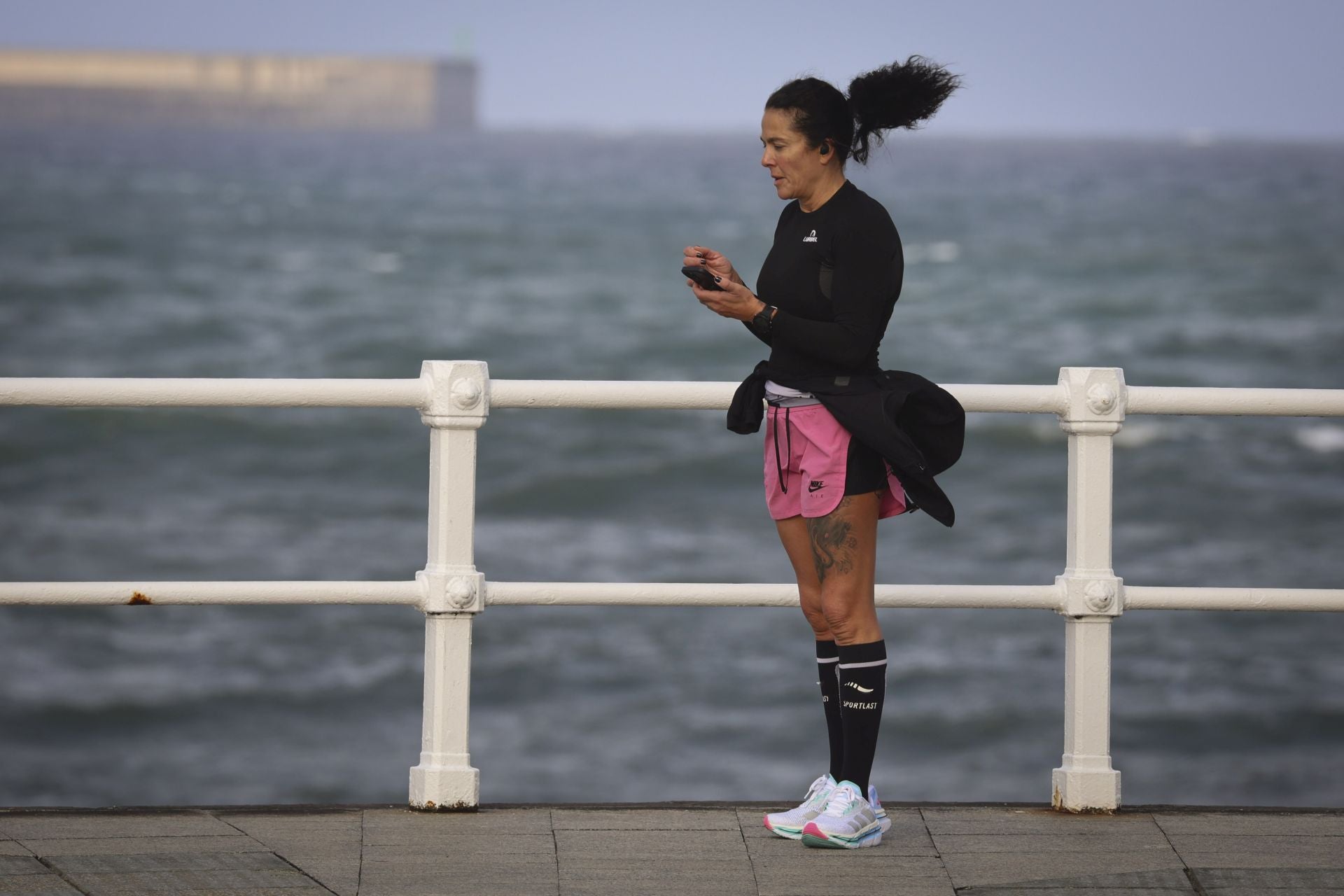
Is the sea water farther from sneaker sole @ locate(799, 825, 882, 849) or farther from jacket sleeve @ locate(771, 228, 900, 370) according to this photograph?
sneaker sole @ locate(799, 825, 882, 849)

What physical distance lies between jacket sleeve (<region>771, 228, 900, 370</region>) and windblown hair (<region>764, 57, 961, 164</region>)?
0.26m

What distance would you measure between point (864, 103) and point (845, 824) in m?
1.69

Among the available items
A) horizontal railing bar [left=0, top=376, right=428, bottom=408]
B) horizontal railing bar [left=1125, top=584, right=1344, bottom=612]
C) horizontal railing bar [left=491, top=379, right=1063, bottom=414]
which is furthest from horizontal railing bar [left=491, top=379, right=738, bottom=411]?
horizontal railing bar [left=1125, top=584, right=1344, bottom=612]

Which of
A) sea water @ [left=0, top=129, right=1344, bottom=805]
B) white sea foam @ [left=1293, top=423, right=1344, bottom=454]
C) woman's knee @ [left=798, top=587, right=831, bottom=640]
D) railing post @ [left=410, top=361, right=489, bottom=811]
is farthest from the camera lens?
white sea foam @ [left=1293, top=423, right=1344, bottom=454]

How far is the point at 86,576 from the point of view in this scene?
20984 millimetres

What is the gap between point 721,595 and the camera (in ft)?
14.5

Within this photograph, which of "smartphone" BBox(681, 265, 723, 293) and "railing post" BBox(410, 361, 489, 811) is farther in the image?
"railing post" BBox(410, 361, 489, 811)

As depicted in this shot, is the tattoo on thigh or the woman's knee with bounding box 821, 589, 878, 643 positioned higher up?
the tattoo on thigh

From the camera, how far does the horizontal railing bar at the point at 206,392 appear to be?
4.29 m

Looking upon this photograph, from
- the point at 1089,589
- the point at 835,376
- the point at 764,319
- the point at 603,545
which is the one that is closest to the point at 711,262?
the point at 764,319

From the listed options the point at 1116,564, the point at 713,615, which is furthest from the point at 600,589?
the point at 1116,564

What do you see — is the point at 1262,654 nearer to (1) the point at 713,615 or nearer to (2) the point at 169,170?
(1) the point at 713,615

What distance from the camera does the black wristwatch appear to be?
3846 millimetres

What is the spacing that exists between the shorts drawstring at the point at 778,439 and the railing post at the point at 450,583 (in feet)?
2.59
